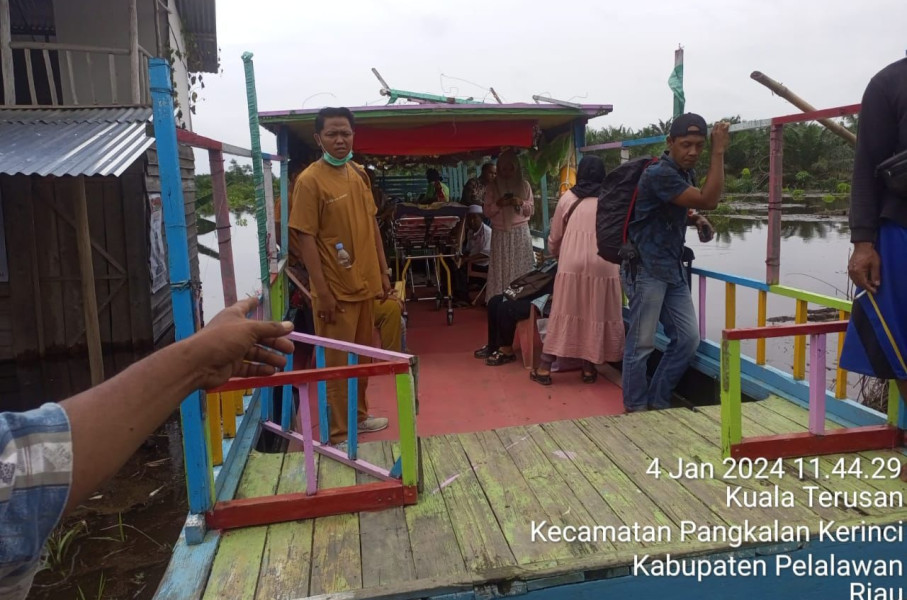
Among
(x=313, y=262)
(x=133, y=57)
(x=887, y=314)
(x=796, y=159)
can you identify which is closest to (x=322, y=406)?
(x=313, y=262)

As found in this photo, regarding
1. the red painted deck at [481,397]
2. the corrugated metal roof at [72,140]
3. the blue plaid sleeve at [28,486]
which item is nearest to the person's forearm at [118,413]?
the blue plaid sleeve at [28,486]

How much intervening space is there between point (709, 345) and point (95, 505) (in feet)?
Result: 16.1

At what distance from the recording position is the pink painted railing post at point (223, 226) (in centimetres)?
297

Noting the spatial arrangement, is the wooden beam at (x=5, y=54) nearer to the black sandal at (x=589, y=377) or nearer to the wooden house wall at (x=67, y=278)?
the wooden house wall at (x=67, y=278)

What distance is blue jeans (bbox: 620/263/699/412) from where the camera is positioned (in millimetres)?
3633

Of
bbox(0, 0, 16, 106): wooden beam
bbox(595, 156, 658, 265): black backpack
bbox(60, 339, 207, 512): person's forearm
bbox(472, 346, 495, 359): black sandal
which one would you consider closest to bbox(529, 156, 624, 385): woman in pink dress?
bbox(595, 156, 658, 265): black backpack

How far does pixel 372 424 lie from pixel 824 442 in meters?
2.40

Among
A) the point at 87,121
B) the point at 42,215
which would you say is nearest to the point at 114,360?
the point at 42,215

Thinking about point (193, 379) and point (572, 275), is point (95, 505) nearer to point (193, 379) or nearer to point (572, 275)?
point (572, 275)

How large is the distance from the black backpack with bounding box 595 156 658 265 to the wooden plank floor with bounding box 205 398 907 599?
105 cm

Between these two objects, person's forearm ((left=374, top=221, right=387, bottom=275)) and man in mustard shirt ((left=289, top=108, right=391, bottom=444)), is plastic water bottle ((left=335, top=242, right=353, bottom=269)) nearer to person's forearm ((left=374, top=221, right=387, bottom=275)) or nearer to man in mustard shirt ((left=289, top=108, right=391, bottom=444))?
man in mustard shirt ((left=289, top=108, right=391, bottom=444))

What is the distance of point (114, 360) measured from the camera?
26.6ft

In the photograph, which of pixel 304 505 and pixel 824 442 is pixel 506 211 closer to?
pixel 824 442

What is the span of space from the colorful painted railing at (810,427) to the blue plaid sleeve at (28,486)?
247 cm
